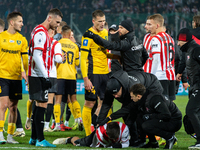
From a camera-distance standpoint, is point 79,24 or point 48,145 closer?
point 48,145

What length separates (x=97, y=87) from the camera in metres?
5.81

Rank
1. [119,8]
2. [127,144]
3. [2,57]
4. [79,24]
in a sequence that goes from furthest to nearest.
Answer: [119,8]
[79,24]
[2,57]
[127,144]

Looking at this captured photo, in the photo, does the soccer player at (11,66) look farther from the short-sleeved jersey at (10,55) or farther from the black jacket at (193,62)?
the black jacket at (193,62)

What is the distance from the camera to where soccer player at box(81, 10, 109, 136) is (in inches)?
221

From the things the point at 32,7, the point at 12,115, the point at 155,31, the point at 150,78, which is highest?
the point at 32,7

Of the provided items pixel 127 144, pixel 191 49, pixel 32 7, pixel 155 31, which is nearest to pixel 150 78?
pixel 191 49

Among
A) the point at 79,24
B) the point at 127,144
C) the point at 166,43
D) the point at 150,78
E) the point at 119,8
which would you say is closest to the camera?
the point at 127,144

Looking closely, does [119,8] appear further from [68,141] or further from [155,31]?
[68,141]

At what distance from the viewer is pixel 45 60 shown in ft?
15.5

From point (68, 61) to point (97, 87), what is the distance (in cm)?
207

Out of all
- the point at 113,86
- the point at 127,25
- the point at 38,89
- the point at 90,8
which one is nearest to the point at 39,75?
the point at 38,89

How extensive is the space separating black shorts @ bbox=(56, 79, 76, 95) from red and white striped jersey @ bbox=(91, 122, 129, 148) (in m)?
2.98

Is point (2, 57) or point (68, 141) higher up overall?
→ point (2, 57)

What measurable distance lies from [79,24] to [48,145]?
13.3 m
